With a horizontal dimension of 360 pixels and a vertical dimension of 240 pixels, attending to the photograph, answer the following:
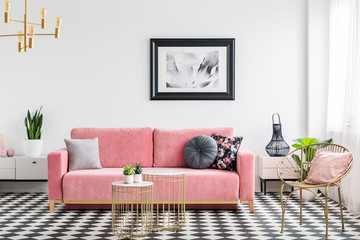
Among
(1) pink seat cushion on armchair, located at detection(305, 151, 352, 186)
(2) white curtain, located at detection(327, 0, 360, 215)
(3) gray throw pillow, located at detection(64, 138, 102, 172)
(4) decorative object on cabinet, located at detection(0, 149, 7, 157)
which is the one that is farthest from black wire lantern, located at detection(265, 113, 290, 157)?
(4) decorative object on cabinet, located at detection(0, 149, 7, 157)

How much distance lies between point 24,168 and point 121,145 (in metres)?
1.28

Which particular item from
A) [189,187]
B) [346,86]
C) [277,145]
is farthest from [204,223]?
[346,86]

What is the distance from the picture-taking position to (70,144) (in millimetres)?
5141

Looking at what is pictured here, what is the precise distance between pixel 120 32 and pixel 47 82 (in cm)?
115

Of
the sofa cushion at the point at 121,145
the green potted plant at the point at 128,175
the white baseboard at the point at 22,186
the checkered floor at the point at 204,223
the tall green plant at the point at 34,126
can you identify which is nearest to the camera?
the checkered floor at the point at 204,223

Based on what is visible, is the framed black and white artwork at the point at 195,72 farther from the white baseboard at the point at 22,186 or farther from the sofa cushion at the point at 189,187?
the white baseboard at the point at 22,186

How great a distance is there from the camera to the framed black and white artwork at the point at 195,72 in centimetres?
599

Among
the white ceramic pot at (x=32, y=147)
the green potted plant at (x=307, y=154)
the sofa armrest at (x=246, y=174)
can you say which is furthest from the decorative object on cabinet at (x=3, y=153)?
the green potted plant at (x=307, y=154)

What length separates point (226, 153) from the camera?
5.09m

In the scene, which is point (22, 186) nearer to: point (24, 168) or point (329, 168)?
point (24, 168)

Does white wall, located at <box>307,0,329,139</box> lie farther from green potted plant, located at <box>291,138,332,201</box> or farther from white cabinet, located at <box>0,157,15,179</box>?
white cabinet, located at <box>0,157,15,179</box>

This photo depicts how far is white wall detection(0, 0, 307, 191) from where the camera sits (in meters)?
6.02

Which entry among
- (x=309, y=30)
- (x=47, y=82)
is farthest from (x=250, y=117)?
(x=47, y=82)

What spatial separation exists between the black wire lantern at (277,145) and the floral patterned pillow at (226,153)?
756 millimetres
